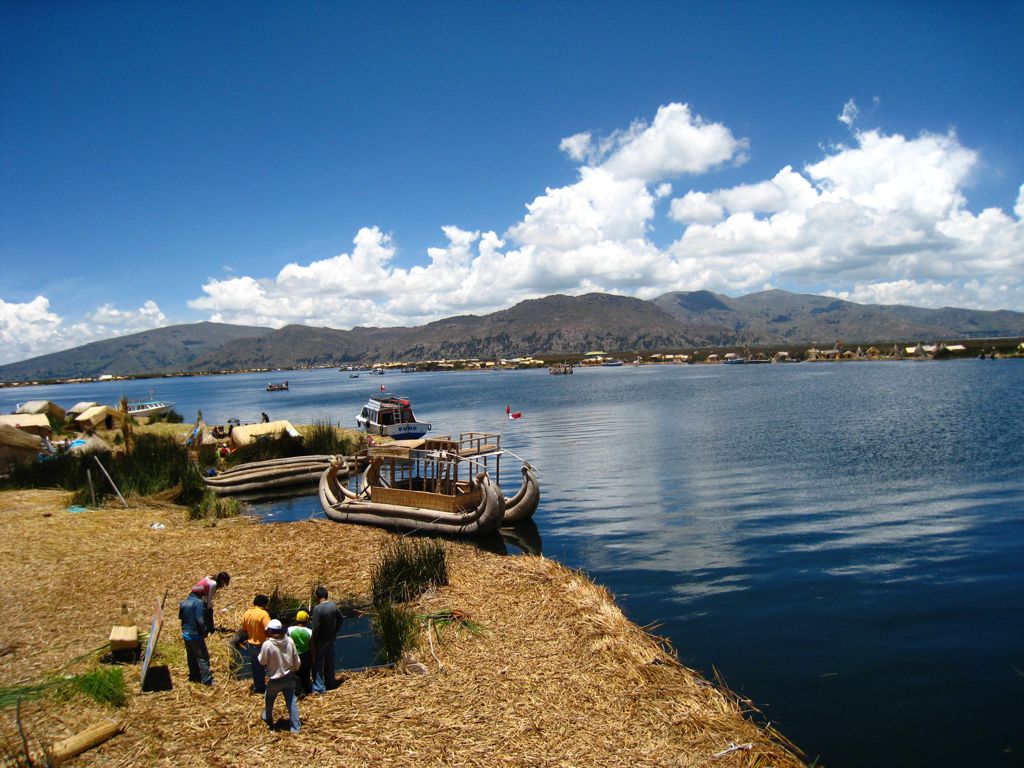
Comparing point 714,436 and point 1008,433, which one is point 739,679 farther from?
point 1008,433

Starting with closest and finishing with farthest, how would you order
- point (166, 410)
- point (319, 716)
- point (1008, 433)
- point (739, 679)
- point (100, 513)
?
1. point (319, 716)
2. point (739, 679)
3. point (100, 513)
4. point (1008, 433)
5. point (166, 410)

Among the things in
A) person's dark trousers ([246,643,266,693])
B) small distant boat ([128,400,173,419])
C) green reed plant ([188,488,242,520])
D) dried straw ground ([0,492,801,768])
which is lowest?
green reed plant ([188,488,242,520])

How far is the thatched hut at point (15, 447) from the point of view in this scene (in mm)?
32375

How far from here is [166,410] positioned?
72.9 meters

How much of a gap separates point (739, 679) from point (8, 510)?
25.0 m

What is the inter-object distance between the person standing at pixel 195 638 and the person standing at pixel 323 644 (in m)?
1.76

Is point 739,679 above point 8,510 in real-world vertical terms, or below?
below

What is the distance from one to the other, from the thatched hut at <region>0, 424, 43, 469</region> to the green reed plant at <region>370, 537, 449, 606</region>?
28.6 metres

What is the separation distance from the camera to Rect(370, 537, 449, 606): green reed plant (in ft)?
45.4

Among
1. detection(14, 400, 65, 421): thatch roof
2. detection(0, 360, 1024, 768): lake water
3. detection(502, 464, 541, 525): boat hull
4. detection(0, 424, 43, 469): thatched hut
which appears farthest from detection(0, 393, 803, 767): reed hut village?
detection(14, 400, 65, 421): thatch roof

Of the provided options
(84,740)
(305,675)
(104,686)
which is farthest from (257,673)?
(84,740)

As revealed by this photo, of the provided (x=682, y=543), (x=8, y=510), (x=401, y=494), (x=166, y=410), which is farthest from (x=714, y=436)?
(x=166, y=410)

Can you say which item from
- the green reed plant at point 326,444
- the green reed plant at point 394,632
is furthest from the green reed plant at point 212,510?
the green reed plant at point 394,632

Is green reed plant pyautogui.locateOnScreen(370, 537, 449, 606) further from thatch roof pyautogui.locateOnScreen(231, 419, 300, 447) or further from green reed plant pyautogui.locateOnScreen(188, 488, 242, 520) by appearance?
thatch roof pyautogui.locateOnScreen(231, 419, 300, 447)
